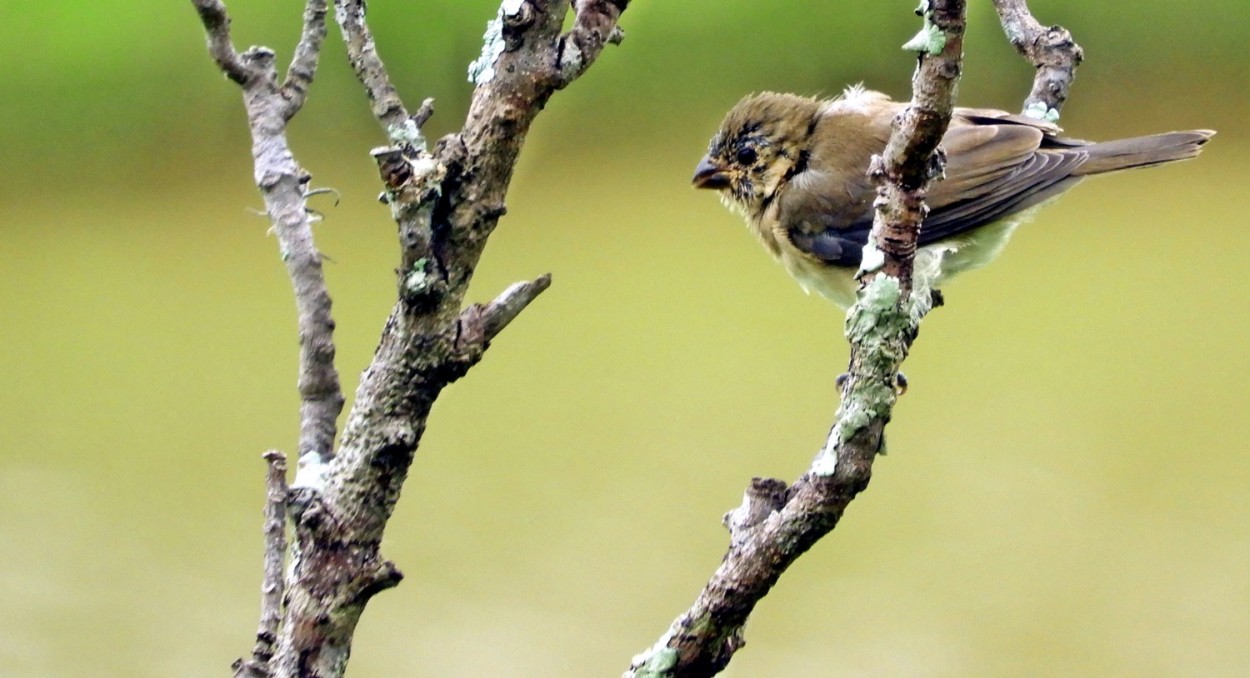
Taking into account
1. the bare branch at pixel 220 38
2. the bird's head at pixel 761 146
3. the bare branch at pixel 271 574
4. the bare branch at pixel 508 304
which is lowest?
the bare branch at pixel 271 574

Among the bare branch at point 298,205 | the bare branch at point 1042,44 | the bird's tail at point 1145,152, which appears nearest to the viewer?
the bare branch at point 298,205

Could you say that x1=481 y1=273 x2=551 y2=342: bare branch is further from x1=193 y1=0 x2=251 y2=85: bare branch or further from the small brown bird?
the small brown bird

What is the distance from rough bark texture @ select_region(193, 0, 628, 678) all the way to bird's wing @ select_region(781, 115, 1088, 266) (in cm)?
146

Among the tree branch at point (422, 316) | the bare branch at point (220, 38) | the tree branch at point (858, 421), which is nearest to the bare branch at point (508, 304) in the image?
the tree branch at point (422, 316)

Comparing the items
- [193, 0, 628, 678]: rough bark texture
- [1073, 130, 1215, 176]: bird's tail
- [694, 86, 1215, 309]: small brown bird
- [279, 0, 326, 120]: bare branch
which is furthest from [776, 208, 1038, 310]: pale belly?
[193, 0, 628, 678]: rough bark texture

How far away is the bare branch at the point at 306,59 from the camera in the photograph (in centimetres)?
164

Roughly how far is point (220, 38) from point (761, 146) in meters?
1.50

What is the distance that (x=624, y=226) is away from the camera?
4047 mm

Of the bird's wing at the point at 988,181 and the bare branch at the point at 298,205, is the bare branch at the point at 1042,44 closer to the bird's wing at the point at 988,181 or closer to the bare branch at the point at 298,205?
the bird's wing at the point at 988,181

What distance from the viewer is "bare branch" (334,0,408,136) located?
4.36ft

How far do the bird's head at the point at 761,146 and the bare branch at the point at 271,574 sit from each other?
1.65 metres

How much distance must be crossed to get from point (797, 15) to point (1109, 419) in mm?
1263

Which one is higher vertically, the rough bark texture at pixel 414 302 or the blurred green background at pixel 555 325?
the blurred green background at pixel 555 325

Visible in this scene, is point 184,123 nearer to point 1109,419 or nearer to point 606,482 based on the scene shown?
point 606,482
